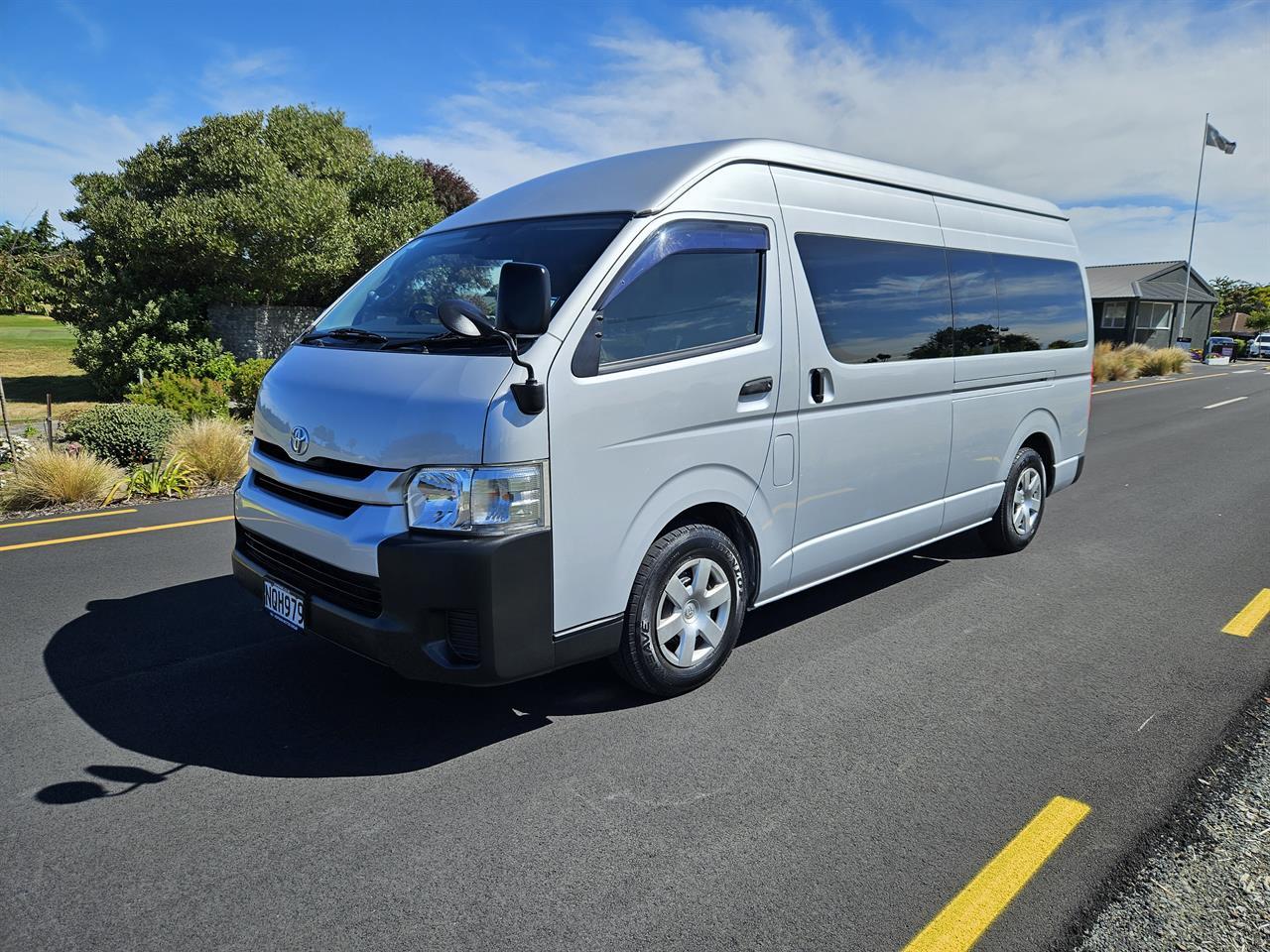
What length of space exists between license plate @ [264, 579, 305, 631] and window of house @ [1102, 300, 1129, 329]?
2259 inches

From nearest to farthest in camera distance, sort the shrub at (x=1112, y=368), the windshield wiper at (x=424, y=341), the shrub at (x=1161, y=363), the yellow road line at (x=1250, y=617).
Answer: the windshield wiper at (x=424, y=341) < the yellow road line at (x=1250, y=617) < the shrub at (x=1112, y=368) < the shrub at (x=1161, y=363)

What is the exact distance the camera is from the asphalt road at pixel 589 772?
8.41 ft

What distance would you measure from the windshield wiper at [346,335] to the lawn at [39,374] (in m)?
11.0

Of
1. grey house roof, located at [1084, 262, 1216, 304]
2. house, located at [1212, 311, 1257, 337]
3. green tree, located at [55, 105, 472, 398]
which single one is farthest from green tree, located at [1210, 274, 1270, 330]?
green tree, located at [55, 105, 472, 398]

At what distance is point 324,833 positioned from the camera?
9.59ft

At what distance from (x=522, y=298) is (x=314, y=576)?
1449 millimetres

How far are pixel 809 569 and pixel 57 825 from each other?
338cm

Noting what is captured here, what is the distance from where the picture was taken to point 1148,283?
51.8 metres

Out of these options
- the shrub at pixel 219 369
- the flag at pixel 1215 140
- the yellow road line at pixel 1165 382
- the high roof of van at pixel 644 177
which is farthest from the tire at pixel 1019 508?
the flag at pixel 1215 140

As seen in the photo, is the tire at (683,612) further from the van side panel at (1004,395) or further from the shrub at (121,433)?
the shrub at (121,433)

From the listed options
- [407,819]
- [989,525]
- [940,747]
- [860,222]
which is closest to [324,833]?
[407,819]

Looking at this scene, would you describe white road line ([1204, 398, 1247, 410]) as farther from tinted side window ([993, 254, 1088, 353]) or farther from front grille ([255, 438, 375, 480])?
front grille ([255, 438, 375, 480])

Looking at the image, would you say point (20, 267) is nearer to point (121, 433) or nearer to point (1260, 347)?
point (121, 433)

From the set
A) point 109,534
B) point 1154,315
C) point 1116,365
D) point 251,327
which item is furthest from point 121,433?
point 1154,315
